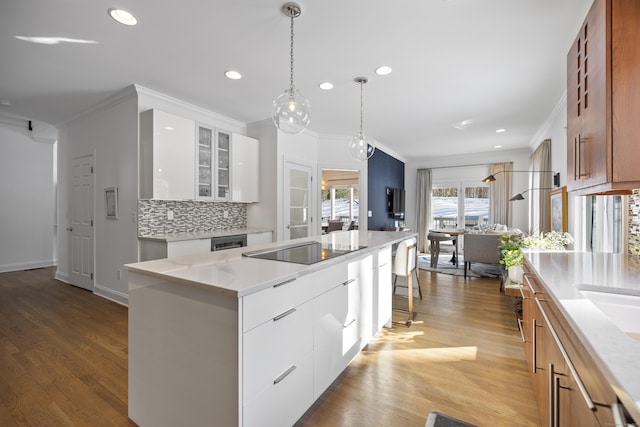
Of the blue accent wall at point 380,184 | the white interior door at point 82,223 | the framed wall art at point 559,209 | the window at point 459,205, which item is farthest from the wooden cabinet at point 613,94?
the window at point 459,205

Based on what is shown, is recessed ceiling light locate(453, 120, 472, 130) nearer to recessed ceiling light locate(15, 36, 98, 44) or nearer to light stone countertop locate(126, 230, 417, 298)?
light stone countertop locate(126, 230, 417, 298)

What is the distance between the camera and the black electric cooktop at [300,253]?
1.76 metres

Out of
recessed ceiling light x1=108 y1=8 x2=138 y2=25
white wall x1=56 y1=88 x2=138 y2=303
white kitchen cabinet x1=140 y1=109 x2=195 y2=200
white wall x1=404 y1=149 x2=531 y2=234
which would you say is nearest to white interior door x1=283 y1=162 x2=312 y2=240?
white kitchen cabinet x1=140 y1=109 x2=195 y2=200

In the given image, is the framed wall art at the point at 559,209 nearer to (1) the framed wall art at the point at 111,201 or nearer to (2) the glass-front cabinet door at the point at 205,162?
(2) the glass-front cabinet door at the point at 205,162

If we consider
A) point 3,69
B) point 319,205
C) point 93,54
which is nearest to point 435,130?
point 319,205

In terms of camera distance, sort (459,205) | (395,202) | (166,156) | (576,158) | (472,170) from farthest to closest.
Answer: (459,205) < (472,170) < (395,202) < (166,156) < (576,158)

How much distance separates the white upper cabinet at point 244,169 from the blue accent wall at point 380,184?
94.6 inches

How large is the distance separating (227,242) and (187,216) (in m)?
0.77

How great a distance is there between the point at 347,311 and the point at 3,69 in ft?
13.2

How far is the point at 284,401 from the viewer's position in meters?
1.39

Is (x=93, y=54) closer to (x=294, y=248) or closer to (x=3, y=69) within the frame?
(x=3, y=69)

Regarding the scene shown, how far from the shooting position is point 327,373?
69.2 inches

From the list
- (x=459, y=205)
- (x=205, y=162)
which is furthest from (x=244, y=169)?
(x=459, y=205)

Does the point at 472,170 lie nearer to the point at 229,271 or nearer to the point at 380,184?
the point at 380,184
